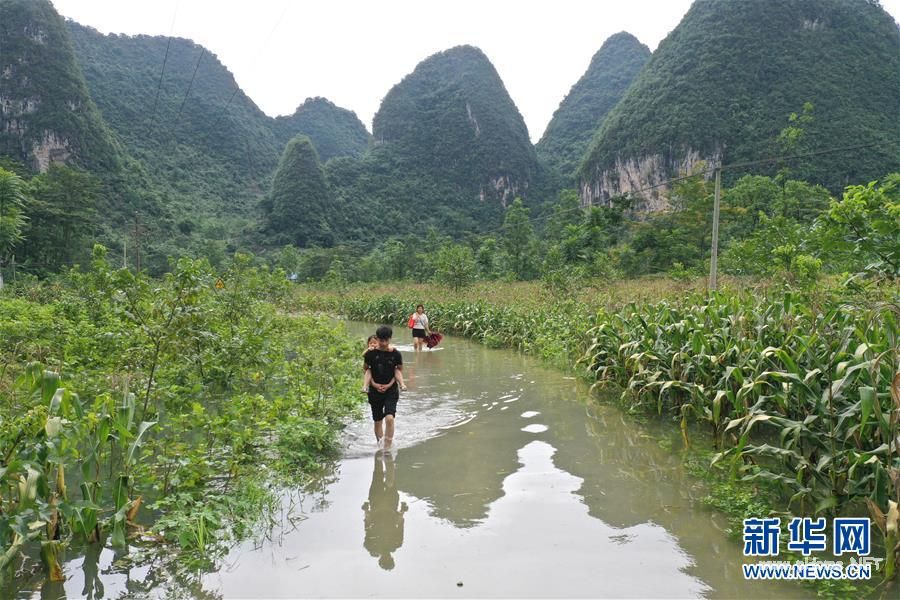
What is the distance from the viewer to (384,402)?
233 inches

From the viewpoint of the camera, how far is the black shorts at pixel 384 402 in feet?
19.3

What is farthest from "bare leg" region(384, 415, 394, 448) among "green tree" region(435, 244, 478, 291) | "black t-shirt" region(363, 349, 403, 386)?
"green tree" region(435, 244, 478, 291)

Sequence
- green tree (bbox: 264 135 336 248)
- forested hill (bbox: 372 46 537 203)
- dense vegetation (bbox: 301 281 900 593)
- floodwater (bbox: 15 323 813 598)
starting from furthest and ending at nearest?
forested hill (bbox: 372 46 537 203) < green tree (bbox: 264 135 336 248) < dense vegetation (bbox: 301 281 900 593) < floodwater (bbox: 15 323 813 598)

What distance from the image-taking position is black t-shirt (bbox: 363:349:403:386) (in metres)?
5.86

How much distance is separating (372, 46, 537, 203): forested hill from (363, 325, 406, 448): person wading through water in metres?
93.2

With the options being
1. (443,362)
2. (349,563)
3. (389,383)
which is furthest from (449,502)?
(443,362)

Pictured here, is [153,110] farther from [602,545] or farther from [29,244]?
[602,545]

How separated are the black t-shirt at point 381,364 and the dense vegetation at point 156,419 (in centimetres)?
79

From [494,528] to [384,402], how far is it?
2231 millimetres

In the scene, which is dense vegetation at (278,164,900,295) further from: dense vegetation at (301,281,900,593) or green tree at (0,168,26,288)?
green tree at (0,168,26,288)

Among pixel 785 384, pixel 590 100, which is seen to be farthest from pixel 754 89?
pixel 785 384

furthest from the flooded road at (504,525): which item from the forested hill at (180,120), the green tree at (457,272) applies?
the forested hill at (180,120)

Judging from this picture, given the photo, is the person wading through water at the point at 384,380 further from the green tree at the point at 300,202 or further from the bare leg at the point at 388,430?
the green tree at the point at 300,202

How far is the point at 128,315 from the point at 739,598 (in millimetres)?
5316
